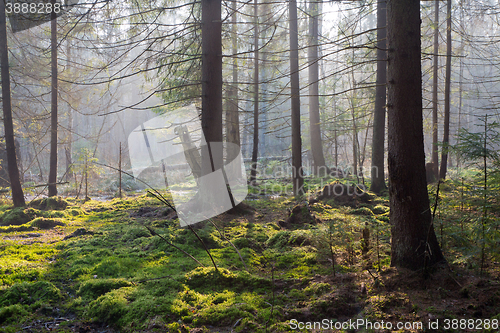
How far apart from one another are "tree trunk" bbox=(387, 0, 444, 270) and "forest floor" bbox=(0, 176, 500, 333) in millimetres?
272

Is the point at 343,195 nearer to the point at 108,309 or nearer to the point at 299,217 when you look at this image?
the point at 299,217

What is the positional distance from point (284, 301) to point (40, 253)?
13.4ft

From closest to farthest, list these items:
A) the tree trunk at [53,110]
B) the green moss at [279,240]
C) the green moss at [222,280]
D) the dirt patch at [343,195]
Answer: the green moss at [222,280], the green moss at [279,240], the dirt patch at [343,195], the tree trunk at [53,110]

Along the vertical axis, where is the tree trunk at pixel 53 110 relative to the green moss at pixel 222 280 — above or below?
above

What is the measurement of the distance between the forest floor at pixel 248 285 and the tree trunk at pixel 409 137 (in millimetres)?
272

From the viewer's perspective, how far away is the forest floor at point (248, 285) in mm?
2672

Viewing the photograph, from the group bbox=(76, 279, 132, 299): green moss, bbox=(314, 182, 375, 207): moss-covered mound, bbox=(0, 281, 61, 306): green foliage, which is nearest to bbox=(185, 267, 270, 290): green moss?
bbox=(76, 279, 132, 299): green moss

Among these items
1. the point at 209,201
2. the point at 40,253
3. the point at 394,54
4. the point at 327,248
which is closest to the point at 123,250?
the point at 40,253

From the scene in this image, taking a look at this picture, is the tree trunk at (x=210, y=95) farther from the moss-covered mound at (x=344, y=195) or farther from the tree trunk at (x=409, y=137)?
the tree trunk at (x=409, y=137)

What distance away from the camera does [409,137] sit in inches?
131

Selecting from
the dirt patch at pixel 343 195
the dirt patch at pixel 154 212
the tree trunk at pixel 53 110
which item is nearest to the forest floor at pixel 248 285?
the dirt patch at pixel 154 212

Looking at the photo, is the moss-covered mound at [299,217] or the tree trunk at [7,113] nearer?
the moss-covered mound at [299,217]

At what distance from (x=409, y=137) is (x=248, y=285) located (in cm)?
265

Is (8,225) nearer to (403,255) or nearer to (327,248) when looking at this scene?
(327,248)
